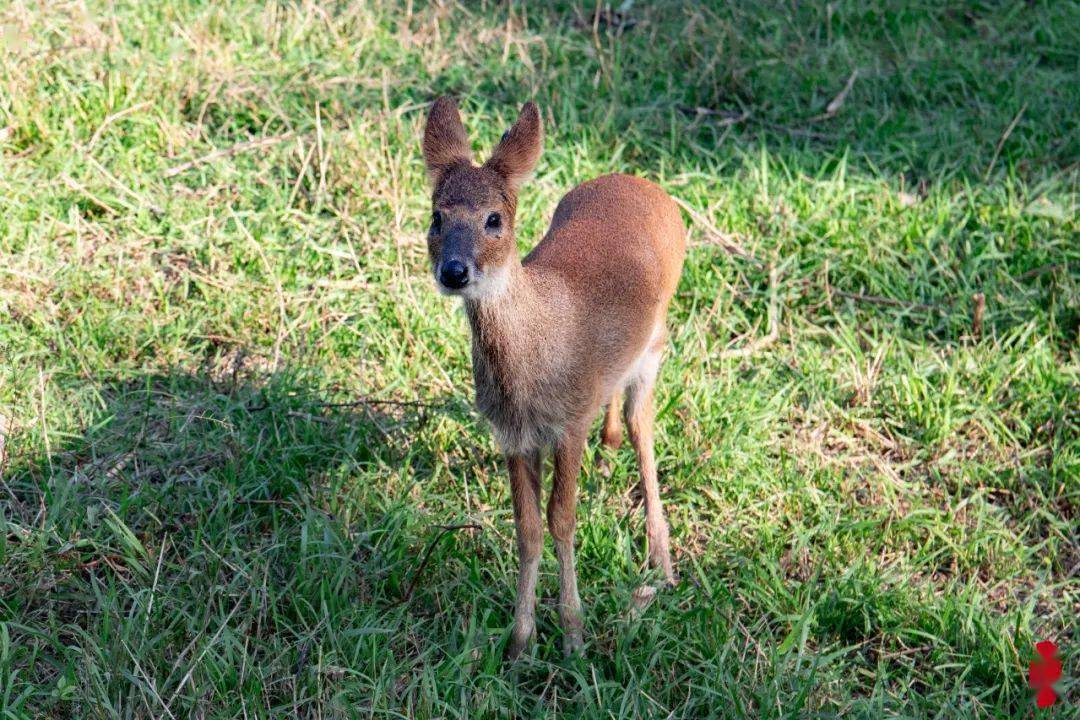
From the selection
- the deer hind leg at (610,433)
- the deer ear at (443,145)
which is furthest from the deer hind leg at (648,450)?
the deer ear at (443,145)

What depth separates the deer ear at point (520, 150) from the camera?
3.85 metres

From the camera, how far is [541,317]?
3.82 m

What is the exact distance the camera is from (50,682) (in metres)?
3.57

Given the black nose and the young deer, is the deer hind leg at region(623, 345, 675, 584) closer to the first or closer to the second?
the young deer

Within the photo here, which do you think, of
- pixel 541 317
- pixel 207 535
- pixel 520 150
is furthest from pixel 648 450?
pixel 207 535

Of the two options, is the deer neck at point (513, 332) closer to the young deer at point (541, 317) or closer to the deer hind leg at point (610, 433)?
the young deer at point (541, 317)

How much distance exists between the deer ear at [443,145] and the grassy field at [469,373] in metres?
1.19

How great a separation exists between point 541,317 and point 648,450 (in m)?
0.90

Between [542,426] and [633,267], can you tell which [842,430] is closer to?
[633,267]

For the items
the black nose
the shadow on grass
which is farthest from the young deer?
the shadow on grass

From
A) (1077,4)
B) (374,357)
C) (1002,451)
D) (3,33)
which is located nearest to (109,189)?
(3,33)

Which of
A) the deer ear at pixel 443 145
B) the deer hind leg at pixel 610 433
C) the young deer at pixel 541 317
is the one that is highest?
the deer ear at pixel 443 145

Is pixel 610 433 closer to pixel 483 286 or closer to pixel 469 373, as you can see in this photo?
pixel 469 373

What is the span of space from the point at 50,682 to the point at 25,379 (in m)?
1.55
